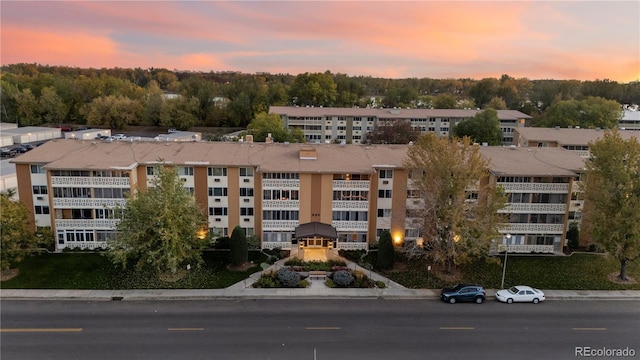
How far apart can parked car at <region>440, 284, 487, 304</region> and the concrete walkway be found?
1.23m

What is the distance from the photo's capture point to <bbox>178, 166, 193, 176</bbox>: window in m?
42.8

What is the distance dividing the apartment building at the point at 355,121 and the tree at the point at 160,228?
200ft

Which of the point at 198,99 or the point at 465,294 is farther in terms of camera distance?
the point at 198,99

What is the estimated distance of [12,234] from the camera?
3547cm

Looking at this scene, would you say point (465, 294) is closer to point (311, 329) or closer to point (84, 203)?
point (311, 329)

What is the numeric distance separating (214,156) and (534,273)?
3282cm

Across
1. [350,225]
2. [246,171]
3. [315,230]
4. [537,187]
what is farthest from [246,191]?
[537,187]

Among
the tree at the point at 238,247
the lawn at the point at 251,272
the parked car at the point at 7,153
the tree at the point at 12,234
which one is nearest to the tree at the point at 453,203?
the lawn at the point at 251,272

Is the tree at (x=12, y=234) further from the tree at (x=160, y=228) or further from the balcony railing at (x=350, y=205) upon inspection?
the balcony railing at (x=350, y=205)

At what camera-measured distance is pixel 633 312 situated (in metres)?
33.0

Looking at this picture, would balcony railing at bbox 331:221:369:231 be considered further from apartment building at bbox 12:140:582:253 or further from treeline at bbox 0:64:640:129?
treeline at bbox 0:64:640:129

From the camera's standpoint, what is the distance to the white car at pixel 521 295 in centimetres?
3412

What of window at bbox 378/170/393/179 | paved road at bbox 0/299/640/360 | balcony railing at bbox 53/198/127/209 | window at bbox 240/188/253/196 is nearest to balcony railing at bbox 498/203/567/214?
paved road at bbox 0/299/640/360

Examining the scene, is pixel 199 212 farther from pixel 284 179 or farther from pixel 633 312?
pixel 633 312
